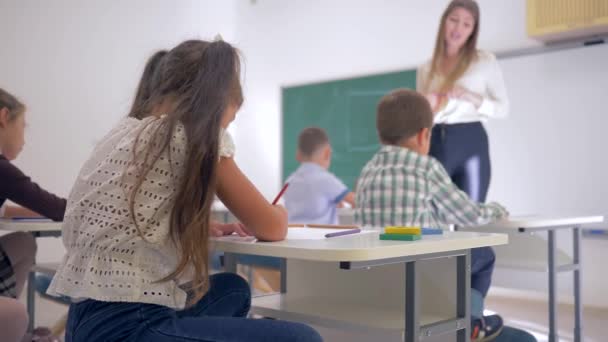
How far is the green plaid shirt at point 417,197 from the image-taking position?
2.04 meters

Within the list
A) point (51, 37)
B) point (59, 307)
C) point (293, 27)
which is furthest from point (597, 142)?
point (51, 37)

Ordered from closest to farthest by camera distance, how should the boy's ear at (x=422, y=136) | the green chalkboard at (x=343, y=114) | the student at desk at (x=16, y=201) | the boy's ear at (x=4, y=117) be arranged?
the student at desk at (x=16, y=201), the boy's ear at (x=422, y=136), the boy's ear at (x=4, y=117), the green chalkboard at (x=343, y=114)

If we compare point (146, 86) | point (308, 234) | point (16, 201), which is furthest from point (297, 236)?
point (16, 201)

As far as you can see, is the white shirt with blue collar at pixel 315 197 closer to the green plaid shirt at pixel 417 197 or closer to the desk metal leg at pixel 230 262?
the green plaid shirt at pixel 417 197

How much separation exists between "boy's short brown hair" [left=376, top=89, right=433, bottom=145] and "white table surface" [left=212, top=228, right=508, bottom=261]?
2.73 ft

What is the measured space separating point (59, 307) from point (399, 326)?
3.44 m

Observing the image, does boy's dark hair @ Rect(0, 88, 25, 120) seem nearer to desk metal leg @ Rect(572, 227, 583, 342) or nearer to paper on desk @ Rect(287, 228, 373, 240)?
paper on desk @ Rect(287, 228, 373, 240)

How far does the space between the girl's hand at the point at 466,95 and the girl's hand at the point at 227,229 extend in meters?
1.68

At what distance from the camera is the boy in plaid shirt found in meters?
2.04

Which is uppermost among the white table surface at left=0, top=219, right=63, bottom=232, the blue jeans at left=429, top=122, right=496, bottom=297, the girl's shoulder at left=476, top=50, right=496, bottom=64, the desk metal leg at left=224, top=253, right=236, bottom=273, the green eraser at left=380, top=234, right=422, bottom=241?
the girl's shoulder at left=476, top=50, right=496, bottom=64

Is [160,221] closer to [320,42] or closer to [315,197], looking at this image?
[315,197]

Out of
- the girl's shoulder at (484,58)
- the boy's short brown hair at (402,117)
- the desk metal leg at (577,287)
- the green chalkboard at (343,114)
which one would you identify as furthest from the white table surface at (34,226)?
the green chalkboard at (343,114)

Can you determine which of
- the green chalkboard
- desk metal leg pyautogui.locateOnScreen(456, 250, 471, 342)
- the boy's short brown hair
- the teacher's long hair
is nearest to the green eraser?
desk metal leg pyautogui.locateOnScreen(456, 250, 471, 342)

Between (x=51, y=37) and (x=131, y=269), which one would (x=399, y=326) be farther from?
(x=51, y=37)
